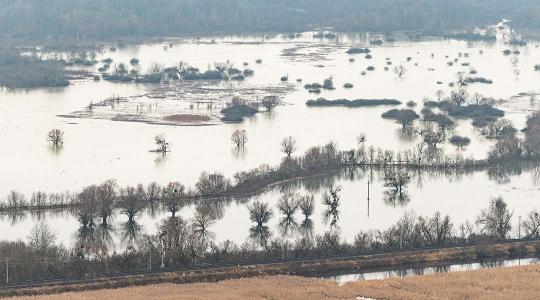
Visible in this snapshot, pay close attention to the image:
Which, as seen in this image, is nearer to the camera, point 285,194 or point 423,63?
point 285,194

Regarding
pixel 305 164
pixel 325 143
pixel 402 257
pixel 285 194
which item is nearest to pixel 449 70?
pixel 325 143

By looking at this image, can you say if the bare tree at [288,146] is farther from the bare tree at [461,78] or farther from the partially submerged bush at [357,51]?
the partially submerged bush at [357,51]

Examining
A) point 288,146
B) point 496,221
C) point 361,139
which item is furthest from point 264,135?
point 496,221

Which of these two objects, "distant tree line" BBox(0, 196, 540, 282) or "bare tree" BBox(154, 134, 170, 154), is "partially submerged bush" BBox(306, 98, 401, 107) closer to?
"bare tree" BBox(154, 134, 170, 154)

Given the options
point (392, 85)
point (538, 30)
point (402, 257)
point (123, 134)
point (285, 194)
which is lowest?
point (402, 257)

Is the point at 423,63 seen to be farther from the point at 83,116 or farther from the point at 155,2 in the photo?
the point at 155,2

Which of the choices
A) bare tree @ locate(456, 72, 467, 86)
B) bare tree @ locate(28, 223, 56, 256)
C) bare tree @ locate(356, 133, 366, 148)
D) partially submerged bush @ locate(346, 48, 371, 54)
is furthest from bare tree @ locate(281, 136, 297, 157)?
partially submerged bush @ locate(346, 48, 371, 54)

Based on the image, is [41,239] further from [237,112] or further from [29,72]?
[29,72]
